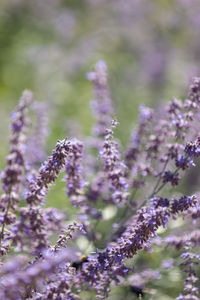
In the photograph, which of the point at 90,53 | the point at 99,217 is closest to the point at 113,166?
the point at 99,217

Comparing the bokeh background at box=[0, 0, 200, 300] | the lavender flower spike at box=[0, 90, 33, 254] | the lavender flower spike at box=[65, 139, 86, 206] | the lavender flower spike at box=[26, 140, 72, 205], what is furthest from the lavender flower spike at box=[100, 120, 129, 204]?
the bokeh background at box=[0, 0, 200, 300]

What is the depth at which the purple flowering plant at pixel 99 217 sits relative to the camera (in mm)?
2234

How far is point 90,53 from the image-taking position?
866cm

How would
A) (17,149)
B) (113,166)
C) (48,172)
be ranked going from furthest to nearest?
1. (113,166)
2. (48,172)
3. (17,149)

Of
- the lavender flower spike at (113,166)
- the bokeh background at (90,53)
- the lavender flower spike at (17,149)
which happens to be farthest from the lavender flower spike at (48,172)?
the bokeh background at (90,53)

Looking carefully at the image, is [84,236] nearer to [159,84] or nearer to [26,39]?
[159,84]

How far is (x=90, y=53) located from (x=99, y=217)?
5.62 m

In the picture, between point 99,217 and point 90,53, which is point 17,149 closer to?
point 99,217

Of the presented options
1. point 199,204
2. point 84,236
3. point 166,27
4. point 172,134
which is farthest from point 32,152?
point 166,27

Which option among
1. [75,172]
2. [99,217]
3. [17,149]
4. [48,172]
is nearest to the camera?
[17,149]

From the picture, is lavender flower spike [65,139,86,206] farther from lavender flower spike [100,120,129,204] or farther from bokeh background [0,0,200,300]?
bokeh background [0,0,200,300]

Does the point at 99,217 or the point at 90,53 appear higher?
the point at 90,53

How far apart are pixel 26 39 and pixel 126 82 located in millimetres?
3102

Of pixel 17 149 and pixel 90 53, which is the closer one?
pixel 17 149
